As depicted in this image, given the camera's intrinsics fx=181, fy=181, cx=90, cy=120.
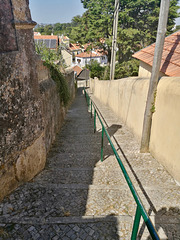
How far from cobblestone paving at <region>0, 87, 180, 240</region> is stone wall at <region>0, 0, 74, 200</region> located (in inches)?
12.7

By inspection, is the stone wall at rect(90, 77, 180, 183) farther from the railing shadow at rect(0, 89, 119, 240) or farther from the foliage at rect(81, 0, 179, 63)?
the foliage at rect(81, 0, 179, 63)

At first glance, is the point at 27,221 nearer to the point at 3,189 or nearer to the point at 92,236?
the point at 3,189

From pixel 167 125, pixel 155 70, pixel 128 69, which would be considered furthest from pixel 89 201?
pixel 128 69

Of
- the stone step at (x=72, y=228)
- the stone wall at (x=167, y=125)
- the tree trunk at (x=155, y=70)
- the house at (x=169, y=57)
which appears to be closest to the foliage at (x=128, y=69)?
the house at (x=169, y=57)

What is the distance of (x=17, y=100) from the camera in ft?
8.86

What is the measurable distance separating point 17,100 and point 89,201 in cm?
182

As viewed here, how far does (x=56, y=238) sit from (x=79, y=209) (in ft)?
1.74

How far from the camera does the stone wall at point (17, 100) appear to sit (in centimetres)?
244

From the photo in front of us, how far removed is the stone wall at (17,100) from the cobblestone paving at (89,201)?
0.32 metres

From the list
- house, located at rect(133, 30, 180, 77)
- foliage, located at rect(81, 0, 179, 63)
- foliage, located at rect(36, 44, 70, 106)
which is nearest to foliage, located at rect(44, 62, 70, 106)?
foliage, located at rect(36, 44, 70, 106)

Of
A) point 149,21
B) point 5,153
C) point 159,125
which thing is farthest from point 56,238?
point 149,21

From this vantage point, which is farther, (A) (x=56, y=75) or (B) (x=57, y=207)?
(A) (x=56, y=75)

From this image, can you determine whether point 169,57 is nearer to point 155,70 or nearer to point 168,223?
point 155,70

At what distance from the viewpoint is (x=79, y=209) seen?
246cm
